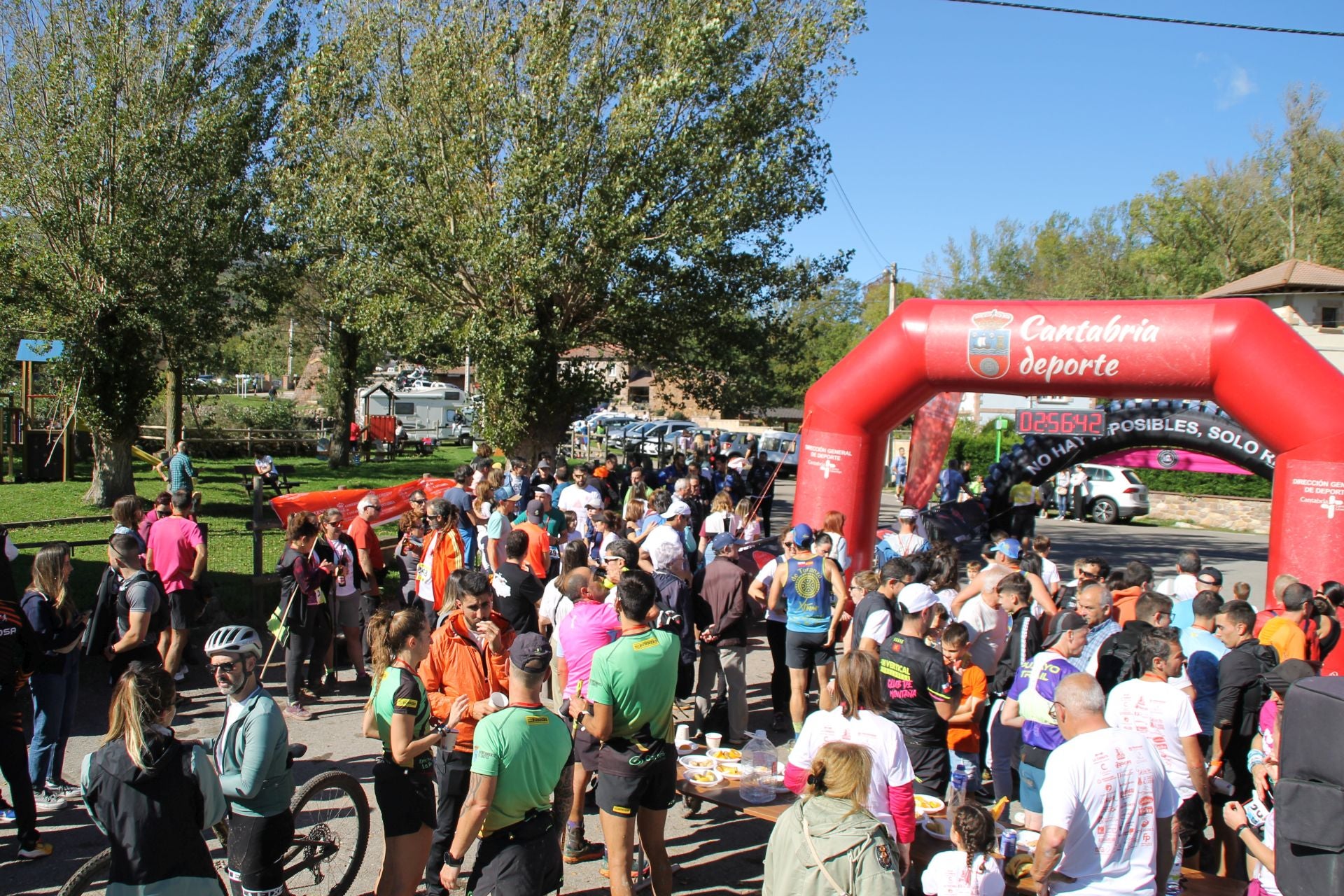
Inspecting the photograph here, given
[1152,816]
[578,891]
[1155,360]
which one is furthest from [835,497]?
[1152,816]

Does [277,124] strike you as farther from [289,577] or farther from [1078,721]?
[1078,721]

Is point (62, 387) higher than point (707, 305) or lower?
lower

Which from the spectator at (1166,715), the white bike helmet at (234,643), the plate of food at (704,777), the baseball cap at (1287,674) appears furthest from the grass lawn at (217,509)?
the baseball cap at (1287,674)

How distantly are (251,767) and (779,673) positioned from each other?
5124mm

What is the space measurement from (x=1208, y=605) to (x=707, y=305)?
38.8 feet

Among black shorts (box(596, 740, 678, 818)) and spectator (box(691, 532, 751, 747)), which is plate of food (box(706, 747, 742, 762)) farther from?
spectator (box(691, 532, 751, 747))

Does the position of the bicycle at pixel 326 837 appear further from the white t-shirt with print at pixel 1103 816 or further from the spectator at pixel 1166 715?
the spectator at pixel 1166 715

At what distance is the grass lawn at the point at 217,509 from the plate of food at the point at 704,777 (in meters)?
5.66

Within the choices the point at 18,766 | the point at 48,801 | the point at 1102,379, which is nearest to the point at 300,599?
the point at 48,801

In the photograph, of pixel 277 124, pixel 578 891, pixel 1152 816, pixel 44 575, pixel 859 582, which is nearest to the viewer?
pixel 1152 816

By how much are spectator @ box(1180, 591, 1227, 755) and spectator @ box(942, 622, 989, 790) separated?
123 centimetres

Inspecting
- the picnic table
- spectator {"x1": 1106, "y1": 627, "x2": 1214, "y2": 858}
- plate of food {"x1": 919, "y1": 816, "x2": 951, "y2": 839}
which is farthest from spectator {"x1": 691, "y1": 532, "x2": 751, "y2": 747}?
spectator {"x1": 1106, "y1": 627, "x2": 1214, "y2": 858}

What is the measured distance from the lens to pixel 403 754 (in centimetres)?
430

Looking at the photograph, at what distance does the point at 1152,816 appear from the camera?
3867 millimetres
